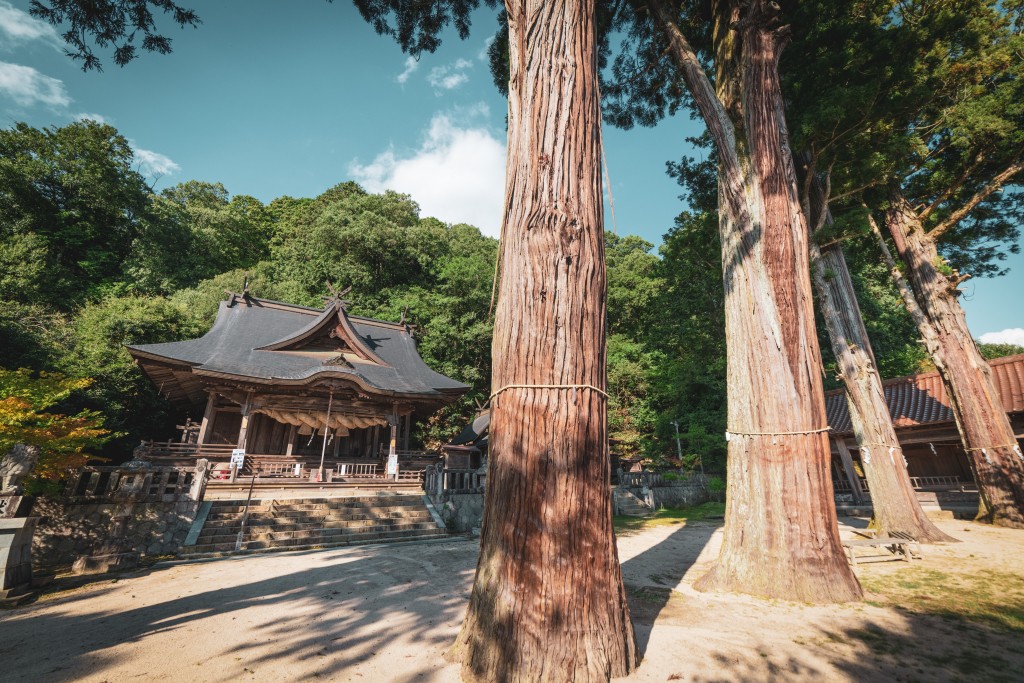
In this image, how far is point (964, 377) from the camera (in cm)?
947

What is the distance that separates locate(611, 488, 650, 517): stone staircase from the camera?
1420cm

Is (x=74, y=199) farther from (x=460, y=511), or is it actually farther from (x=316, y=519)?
(x=460, y=511)

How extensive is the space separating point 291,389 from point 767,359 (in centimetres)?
1416

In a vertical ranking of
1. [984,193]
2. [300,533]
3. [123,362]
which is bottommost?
[300,533]

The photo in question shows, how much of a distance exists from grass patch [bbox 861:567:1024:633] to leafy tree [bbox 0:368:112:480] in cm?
1073

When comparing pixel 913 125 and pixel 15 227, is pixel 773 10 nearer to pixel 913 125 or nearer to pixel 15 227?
pixel 913 125

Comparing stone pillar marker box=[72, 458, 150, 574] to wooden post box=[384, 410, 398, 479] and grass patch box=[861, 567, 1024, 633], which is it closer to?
wooden post box=[384, 410, 398, 479]

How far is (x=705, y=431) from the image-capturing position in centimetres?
1814

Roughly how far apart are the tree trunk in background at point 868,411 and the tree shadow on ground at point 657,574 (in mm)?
3238

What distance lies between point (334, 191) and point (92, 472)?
3811 centimetres

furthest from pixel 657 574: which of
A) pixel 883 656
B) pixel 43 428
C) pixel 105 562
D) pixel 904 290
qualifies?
pixel 904 290

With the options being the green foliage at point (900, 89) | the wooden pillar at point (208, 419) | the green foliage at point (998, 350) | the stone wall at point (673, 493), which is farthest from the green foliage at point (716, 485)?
the green foliage at point (998, 350)

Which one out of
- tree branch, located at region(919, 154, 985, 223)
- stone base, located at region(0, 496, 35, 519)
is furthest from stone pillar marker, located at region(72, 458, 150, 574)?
tree branch, located at region(919, 154, 985, 223)

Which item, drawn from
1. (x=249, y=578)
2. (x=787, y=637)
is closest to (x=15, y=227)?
(x=249, y=578)
